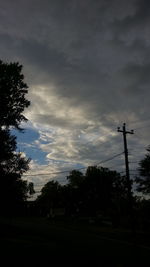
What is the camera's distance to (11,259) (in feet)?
45.6

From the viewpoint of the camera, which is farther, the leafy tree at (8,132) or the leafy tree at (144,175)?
the leafy tree at (144,175)

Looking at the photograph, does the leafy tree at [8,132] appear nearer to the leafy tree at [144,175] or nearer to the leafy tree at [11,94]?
the leafy tree at [11,94]

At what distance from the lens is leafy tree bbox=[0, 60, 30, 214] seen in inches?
947

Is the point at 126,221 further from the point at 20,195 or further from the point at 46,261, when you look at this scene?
the point at 46,261

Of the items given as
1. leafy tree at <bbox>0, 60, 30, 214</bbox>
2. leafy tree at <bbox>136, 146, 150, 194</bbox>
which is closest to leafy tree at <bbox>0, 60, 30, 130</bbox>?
leafy tree at <bbox>0, 60, 30, 214</bbox>

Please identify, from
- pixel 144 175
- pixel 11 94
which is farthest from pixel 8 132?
pixel 144 175

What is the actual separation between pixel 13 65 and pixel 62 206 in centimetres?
9747

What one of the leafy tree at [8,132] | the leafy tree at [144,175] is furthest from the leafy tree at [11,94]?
the leafy tree at [144,175]

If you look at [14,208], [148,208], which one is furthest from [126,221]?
[14,208]

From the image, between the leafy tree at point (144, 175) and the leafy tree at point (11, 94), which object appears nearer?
the leafy tree at point (11, 94)

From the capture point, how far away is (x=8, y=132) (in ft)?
81.3

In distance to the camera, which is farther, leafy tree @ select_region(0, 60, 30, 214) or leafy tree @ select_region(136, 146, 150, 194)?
leafy tree @ select_region(136, 146, 150, 194)

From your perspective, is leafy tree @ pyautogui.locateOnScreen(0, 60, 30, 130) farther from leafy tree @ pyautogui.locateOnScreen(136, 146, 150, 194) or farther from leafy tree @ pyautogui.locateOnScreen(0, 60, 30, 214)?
leafy tree @ pyautogui.locateOnScreen(136, 146, 150, 194)

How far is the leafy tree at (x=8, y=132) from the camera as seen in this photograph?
78.9 ft
